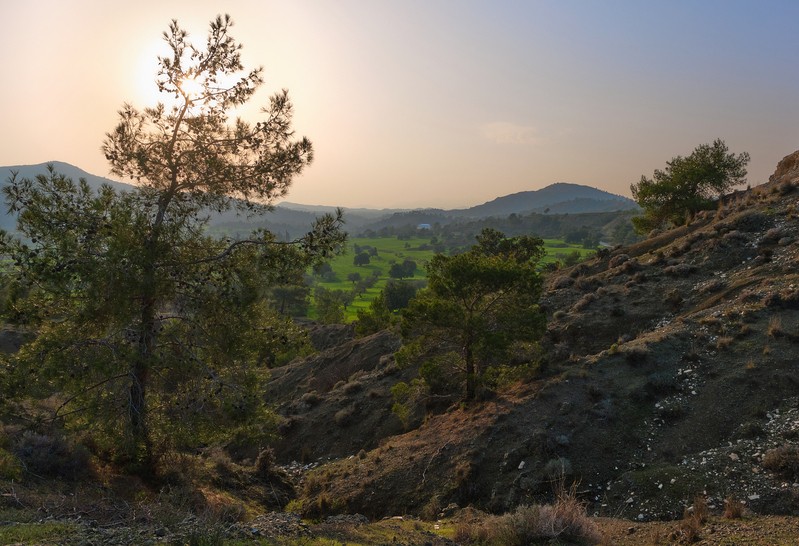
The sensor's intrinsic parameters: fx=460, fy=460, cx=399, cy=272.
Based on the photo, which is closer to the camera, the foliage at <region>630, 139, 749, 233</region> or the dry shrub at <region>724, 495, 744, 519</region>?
the dry shrub at <region>724, 495, 744, 519</region>

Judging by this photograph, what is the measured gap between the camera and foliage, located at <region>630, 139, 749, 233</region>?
40.6 meters

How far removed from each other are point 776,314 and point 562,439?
10195 millimetres

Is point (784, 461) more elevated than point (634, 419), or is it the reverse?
point (784, 461)

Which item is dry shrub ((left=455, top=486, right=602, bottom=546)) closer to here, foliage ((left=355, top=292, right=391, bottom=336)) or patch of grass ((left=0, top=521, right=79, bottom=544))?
patch of grass ((left=0, top=521, right=79, bottom=544))

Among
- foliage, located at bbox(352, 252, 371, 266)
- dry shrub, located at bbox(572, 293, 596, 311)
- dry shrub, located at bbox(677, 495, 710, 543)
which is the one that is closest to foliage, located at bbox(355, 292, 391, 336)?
dry shrub, located at bbox(572, 293, 596, 311)

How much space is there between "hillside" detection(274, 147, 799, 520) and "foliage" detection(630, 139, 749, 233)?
51.2 ft

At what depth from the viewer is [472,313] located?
18.1m

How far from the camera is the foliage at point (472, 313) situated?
17484mm

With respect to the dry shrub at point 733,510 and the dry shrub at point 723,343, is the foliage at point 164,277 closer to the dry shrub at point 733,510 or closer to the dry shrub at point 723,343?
the dry shrub at point 733,510

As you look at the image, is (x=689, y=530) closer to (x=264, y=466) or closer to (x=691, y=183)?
(x=264, y=466)

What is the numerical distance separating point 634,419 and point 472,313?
6.54 meters

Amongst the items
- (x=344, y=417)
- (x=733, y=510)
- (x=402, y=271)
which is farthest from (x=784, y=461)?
(x=402, y=271)

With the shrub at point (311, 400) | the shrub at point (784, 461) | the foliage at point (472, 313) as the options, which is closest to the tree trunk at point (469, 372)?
the foliage at point (472, 313)

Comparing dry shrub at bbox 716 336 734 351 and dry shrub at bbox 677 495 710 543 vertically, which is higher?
dry shrub at bbox 716 336 734 351
